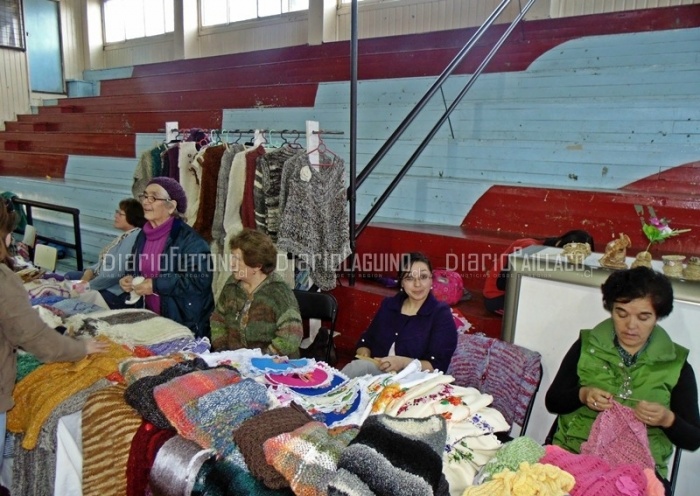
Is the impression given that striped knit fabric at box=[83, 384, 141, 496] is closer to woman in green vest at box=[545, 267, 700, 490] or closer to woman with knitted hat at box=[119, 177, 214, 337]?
woman with knitted hat at box=[119, 177, 214, 337]

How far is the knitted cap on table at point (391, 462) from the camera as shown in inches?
38.7

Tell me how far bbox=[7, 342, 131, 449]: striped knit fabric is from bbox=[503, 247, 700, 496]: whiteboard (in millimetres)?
1519

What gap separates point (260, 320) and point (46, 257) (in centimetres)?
238

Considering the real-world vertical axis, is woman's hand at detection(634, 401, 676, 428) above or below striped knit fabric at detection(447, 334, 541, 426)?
above

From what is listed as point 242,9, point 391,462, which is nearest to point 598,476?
point 391,462

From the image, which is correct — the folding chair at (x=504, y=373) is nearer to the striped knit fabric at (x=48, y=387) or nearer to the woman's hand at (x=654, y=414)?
the woman's hand at (x=654, y=414)

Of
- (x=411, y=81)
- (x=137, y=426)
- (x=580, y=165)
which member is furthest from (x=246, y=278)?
(x=411, y=81)

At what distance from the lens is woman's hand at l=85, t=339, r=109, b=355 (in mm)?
1719

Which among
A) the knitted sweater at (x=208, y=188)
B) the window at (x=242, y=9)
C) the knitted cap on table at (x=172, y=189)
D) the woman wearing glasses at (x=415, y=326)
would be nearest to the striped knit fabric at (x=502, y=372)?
the woman wearing glasses at (x=415, y=326)

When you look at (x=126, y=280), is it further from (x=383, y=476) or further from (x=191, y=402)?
(x=383, y=476)

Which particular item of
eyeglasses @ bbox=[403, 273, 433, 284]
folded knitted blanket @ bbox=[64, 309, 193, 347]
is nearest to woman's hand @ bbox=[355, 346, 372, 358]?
eyeglasses @ bbox=[403, 273, 433, 284]

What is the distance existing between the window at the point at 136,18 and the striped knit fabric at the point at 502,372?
8371 millimetres

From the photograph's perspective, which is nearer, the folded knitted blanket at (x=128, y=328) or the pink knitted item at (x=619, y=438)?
the pink knitted item at (x=619, y=438)

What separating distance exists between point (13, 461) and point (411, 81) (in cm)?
396
